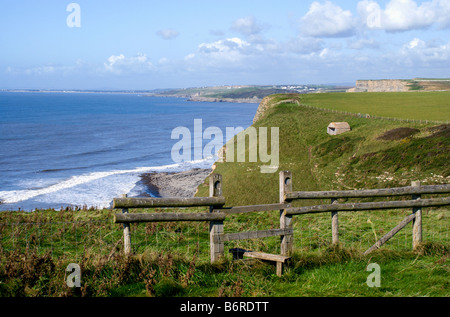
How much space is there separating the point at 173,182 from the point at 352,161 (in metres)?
23.8

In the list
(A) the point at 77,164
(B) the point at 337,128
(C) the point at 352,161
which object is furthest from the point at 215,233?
(A) the point at 77,164

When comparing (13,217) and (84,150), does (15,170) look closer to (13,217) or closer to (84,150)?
(84,150)

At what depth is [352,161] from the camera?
55.3 meters

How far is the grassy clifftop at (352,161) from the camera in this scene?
47938mm

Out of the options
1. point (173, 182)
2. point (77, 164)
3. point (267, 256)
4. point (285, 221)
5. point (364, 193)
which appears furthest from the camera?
point (77, 164)

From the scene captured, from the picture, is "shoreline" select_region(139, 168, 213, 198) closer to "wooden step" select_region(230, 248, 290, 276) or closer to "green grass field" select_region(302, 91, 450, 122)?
"green grass field" select_region(302, 91, 450, 122)

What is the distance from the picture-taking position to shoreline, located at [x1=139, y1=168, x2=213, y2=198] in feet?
180

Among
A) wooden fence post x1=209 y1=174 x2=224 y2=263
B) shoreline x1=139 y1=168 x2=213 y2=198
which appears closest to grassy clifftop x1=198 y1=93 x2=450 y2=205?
shoreline x1=139 y1=168 x2=213 y2=198

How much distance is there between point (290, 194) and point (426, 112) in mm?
80681

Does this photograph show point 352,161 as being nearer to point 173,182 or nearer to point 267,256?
point 173,182

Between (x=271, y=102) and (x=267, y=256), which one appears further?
(x=271, y=102)

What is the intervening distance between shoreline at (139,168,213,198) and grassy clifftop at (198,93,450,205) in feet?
9.22

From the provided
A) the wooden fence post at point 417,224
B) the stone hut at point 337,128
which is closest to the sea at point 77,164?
the stone hut at point 337,128
